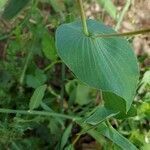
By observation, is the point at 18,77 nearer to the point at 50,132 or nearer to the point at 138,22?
the point at 50,132

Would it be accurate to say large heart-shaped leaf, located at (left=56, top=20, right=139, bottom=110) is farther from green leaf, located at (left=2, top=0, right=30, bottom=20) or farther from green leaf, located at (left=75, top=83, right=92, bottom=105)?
green leaf, located at (left=75, top=83, right=92, bottom=105)

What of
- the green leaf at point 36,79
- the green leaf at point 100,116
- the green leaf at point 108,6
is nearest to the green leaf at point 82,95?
the green leaf at point 36,79

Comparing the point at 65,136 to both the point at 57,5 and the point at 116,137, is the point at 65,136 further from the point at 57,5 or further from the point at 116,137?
the point at 57,5

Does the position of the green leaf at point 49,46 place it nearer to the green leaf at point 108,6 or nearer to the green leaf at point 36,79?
the green leaf at point 36,79

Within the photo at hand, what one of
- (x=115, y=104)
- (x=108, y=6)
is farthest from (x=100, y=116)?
(x=108, y=6)

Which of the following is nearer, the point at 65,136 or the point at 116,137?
the point at 116,137

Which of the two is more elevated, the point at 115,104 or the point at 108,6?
the point at 108,6

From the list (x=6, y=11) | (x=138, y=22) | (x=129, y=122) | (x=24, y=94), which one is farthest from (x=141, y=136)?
(x=138, y=22)
